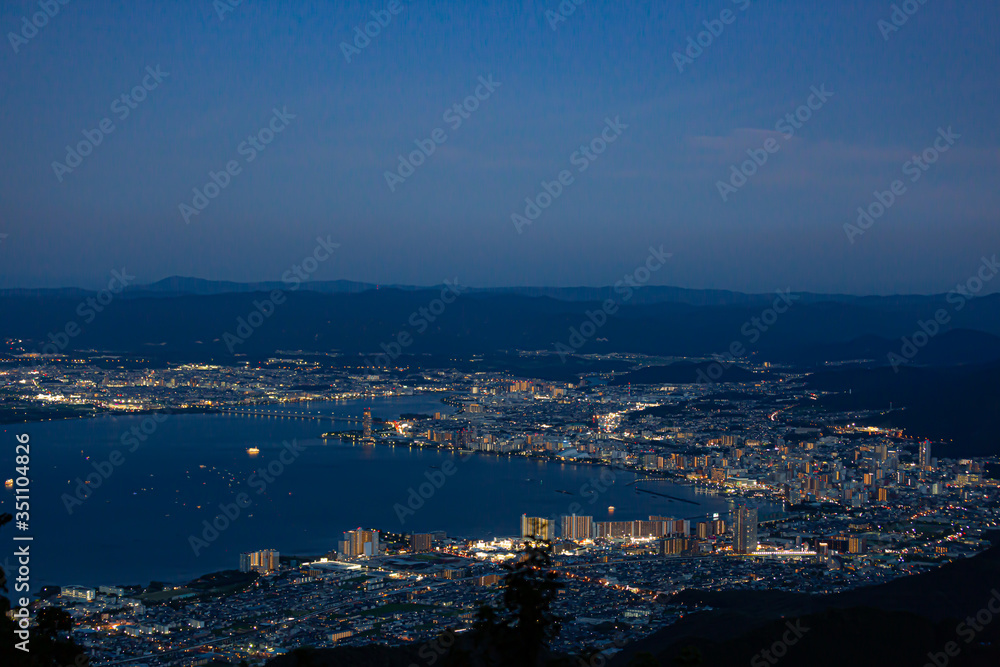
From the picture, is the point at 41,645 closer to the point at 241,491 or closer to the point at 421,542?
the point at 421,542

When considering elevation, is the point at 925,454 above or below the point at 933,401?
below

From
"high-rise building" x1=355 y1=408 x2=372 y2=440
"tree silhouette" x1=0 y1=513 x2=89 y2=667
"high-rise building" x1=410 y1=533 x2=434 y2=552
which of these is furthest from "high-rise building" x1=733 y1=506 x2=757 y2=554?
"high-rise building" x1=355 y1=408 x2=372 y2=440

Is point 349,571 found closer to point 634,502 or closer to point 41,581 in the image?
point 41,581

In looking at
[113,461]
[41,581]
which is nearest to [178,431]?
[113,461]

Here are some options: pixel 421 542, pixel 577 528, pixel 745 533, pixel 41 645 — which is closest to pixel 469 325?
pixel 577 528

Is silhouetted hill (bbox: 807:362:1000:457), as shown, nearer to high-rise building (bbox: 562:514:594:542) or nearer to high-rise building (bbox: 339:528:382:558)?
high-rise building (bbox: 562:514:594:542)

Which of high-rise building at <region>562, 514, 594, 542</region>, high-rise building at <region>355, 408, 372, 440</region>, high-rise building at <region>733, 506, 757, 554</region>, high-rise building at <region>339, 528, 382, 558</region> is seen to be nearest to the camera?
high-rise building at <region>339, 528, 382, 558</region>

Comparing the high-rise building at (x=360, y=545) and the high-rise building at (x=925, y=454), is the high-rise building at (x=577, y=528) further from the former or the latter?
the high-rise building at (x=925, y=454)
